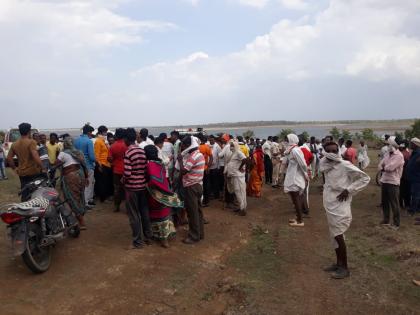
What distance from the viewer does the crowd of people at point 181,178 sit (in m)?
5.16

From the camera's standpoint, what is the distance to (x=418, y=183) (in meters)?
8.04

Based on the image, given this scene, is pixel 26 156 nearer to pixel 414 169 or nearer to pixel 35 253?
pixel 35 253

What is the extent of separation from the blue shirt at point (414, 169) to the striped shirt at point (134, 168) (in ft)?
19.0

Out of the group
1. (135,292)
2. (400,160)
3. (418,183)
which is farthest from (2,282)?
(418,183)

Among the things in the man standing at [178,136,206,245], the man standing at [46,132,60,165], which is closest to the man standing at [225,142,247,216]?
the man standing at [178,136,206,245]

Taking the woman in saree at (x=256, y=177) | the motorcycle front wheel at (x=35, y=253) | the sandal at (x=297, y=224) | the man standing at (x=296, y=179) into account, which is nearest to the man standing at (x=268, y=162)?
the woman in saree at (x=256, y=177)

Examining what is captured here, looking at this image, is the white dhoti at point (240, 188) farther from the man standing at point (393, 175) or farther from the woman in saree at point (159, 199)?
the man standing at point (393, 175)

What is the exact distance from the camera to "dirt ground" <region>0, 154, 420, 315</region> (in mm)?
4273

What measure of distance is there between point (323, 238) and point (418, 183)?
2.84m

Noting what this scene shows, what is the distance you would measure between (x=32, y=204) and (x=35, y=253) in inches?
25.8

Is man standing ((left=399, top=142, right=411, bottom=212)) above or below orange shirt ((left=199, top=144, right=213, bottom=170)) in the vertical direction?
below

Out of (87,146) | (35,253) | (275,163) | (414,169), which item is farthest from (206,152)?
(275,163)

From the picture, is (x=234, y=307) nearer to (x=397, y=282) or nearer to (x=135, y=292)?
(x=135, y=292)

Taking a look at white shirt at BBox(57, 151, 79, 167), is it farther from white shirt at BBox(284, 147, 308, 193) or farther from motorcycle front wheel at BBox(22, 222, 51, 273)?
white shirt at BBox(284, 147, 308, 193)
